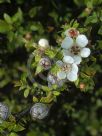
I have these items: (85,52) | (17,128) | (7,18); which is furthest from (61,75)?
(7,18)

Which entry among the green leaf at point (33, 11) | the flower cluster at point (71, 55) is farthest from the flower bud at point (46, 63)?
the green leaf at point (33, 11)

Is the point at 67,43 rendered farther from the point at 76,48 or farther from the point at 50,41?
the point at 50,41

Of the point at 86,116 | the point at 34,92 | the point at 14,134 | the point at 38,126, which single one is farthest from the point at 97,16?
the point at 86,116

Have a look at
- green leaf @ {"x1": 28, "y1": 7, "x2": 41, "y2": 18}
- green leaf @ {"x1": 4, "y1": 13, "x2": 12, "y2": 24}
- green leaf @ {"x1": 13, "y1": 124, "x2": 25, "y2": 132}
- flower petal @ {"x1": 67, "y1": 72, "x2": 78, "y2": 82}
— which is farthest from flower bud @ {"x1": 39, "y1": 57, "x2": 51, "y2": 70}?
green leaf @ {"x1": 28, "y1": 7, "x2": 41, "y2": 18}

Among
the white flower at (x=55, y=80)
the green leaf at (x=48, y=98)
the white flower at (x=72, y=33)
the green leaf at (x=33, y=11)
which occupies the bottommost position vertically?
the green leaf at (x=48, y=98)

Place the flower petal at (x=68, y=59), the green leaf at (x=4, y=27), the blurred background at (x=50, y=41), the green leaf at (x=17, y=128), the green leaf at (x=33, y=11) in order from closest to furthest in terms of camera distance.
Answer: the flower petal at (x=68, y=59) → the green leaf at (x=17, y=128) → the blurred background at (x=50, y=41) → the green leaf at (x=4, y=27) → the green leaf at (x=33, y=11)

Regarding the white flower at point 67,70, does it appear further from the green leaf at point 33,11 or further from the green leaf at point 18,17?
the green leaf at point 33,11

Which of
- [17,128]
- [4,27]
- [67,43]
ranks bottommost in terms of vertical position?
[17,128]

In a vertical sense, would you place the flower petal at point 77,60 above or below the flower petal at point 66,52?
below
